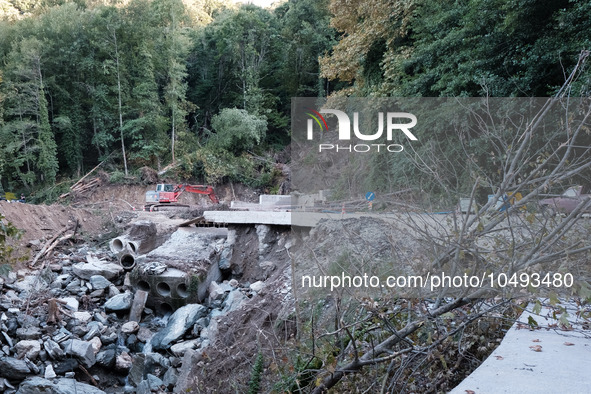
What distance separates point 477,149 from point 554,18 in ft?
11.8

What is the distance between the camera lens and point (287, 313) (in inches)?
218

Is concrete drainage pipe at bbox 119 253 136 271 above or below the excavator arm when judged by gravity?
below

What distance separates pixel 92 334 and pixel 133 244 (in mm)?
3889

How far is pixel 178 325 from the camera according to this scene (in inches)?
305

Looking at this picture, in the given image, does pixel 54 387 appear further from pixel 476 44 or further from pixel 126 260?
pixel 476 44

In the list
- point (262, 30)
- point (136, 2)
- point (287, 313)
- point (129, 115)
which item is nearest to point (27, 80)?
point (129, 115)

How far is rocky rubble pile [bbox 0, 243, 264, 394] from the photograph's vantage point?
6.55 metres

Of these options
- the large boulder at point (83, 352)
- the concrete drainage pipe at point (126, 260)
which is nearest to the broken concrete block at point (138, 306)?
the large boulder at point (83, 352)

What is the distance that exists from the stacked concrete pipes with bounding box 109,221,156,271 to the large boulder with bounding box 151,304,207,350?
283 centimetres

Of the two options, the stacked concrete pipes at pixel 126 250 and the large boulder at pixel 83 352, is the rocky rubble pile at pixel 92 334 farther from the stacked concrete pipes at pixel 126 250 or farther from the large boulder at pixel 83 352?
the stacked concrete pipes at pixel 126 250

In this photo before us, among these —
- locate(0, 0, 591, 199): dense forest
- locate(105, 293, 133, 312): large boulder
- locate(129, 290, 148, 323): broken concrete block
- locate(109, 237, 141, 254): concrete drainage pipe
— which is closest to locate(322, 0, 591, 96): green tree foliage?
locate(129, 290, 148, 323): broken concrete block

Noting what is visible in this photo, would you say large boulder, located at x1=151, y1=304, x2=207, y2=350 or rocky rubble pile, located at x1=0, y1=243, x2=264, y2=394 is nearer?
rocky rubble pile, located at x1=0, y1=243, x2=264, y2=394

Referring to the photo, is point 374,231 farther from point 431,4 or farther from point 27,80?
point 27,80

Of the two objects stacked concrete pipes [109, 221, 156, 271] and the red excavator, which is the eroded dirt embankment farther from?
the red excavator
